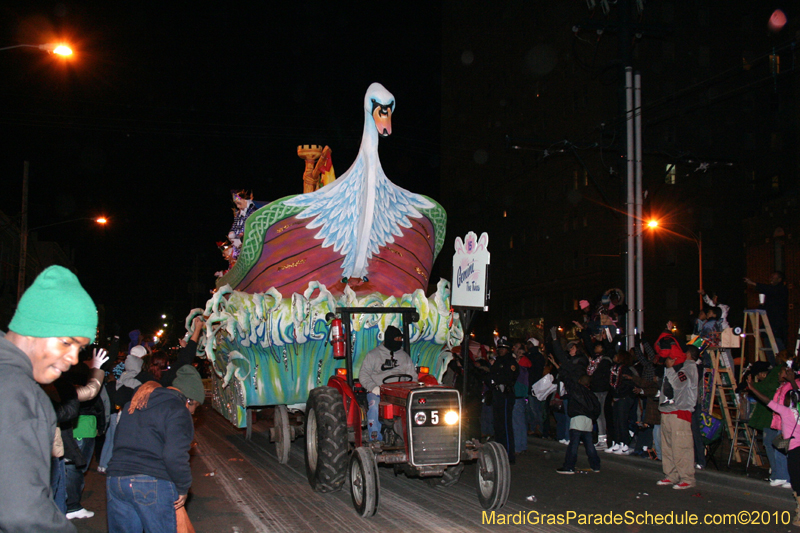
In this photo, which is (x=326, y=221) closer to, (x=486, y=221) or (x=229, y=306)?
(x=229, y=306)

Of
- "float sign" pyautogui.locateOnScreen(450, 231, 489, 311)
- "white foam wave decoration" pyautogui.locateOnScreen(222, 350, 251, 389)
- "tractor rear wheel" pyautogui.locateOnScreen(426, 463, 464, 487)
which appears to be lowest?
"tractor rear wheel" pyautogui.locateOnScreen(426, 463, 464, 487)

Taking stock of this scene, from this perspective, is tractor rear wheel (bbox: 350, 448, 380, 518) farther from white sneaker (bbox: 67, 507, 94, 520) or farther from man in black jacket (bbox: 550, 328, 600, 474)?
man in black jacket (bbox: 550, 328, 600, 474)

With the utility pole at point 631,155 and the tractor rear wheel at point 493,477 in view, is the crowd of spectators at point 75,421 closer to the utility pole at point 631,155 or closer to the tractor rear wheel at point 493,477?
the tractor rear wheel at point 493,477

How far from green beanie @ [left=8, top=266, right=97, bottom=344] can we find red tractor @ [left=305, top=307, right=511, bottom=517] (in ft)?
15.1

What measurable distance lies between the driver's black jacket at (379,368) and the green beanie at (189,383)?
3.63m

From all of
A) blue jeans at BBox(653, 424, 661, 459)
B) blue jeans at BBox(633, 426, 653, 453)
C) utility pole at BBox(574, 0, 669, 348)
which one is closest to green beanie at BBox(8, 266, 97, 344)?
blue jeans at BBox(653, 424, 661, 459)

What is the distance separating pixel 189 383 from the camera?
14.4 ft

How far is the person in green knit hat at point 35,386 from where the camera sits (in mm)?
2004

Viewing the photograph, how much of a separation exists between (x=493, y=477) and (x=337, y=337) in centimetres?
279

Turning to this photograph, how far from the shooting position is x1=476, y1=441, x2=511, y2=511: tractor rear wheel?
21.8 ft

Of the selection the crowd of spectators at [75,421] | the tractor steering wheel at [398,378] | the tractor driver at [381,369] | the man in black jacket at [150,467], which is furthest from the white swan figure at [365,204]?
the man in black jacket at [150,467]

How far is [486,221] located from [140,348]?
4466cm

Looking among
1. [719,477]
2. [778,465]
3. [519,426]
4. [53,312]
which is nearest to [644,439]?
[719,477]

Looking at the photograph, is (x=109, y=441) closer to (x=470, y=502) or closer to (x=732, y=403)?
(x=470, y=502)
